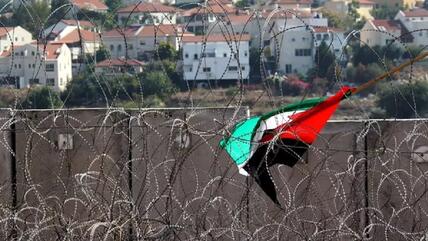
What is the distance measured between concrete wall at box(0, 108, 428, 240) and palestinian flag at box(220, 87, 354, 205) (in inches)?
3.0

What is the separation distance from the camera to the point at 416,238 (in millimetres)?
6504

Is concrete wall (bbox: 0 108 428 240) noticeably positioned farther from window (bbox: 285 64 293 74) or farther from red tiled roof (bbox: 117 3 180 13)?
window (bbox: 285 64 293 74)

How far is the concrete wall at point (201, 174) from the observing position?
659 cm

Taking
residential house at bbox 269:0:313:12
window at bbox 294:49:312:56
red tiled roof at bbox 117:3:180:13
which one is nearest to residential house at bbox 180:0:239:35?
red tiled roof at bbox 117:3:180:13

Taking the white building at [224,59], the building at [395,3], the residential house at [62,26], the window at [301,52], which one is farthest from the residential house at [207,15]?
the building at [395,3]

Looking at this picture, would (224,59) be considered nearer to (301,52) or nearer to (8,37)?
(8,37)

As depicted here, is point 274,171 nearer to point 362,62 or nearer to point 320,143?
point 320,143

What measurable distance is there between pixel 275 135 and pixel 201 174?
0.57m

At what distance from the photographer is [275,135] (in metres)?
6.52

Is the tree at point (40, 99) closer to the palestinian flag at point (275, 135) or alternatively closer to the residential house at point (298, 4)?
the palestinian flag at point (275, 135)

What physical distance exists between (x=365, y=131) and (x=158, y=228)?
1.18 m

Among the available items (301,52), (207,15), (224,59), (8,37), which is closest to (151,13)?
(207,15)

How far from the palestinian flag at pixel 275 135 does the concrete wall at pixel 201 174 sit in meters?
0.08

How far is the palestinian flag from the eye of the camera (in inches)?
260
